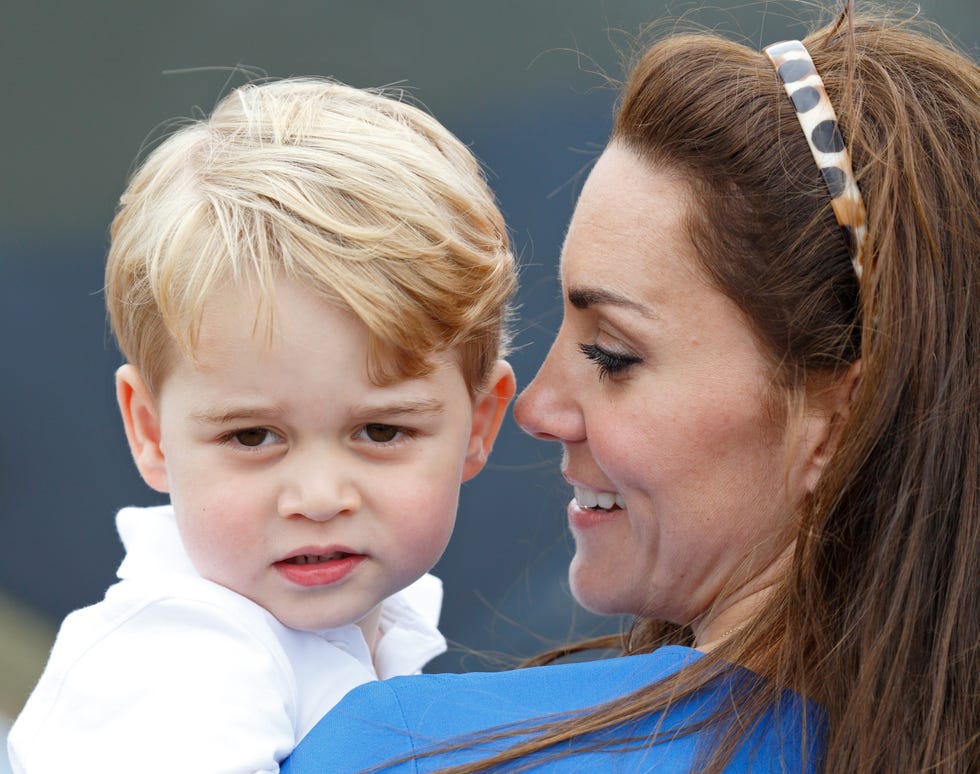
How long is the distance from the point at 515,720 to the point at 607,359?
58 centimetres

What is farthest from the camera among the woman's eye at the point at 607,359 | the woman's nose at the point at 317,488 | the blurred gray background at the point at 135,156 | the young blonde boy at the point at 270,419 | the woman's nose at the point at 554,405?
the blurred gray background at the point at 135,156

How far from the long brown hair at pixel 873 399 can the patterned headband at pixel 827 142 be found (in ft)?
0.05

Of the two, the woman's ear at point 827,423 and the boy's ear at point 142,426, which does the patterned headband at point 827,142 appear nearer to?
the woman's ear at point 827,423

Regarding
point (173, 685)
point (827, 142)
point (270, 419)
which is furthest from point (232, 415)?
point (827, 142)

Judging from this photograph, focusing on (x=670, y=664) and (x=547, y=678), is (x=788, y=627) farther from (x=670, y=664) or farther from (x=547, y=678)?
(x=547, y=678)

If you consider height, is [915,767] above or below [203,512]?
below

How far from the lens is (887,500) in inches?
58.4

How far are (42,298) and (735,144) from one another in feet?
5.60

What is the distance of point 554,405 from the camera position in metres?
1.90

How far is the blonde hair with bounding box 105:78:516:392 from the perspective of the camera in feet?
5.33

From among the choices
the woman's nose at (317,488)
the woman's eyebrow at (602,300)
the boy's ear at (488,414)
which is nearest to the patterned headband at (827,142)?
the woman's eyebrow at (602,300)

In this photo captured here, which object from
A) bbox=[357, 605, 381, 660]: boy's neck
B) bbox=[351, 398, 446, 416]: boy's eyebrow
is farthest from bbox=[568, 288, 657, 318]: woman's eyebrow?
bbox=[357, 605, 381, 660]: boy's neck

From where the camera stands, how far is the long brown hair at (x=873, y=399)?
1434mm

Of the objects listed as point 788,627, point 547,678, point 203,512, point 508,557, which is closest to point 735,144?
point 788,627
